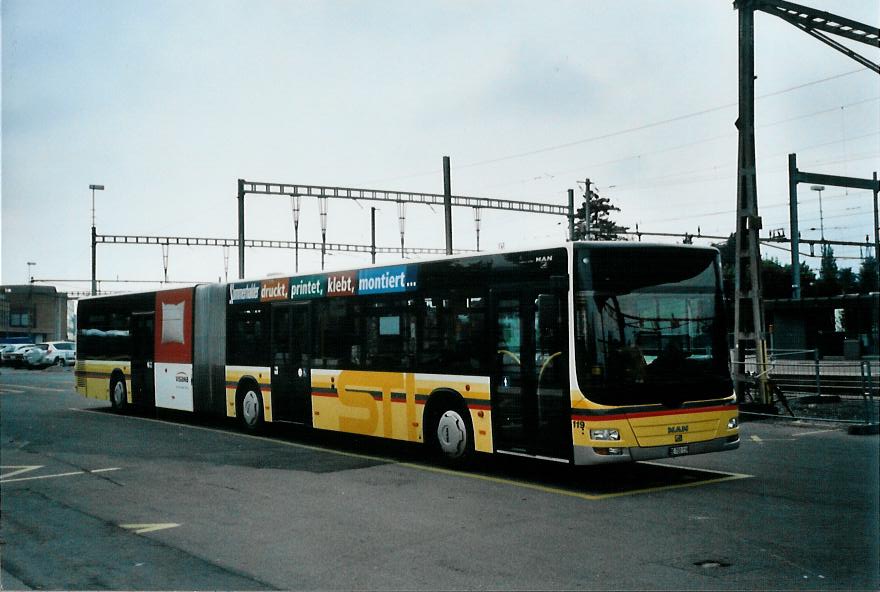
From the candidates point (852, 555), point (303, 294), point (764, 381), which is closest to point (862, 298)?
point (764, 381)

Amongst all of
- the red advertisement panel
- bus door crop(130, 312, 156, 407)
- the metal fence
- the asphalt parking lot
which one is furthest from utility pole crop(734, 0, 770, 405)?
bus door crop(130, 312, 156, 407)

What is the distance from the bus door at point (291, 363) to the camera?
1560 centimetres

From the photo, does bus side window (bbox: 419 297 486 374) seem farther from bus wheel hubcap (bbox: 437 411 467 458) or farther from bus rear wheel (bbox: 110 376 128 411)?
bus rear wheel (bbox: 110 376 128 411)

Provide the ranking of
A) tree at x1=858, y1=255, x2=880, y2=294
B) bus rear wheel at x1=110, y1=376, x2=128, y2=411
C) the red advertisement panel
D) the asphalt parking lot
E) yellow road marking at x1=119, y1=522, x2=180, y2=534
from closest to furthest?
1. the asphalt parking lot
2. yellow road marking at x1=119, y1=522, x2=180, y2=534
3. the red advertisement panel
4. bus rear wheel at x1=110, y1=376, x2=128, y2=411
5. tree at x1=858, y1=255, x2=880, y2=294

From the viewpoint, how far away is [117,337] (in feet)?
74.5

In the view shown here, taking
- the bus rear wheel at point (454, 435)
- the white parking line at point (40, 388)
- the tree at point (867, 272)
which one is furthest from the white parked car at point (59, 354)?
the tree at point (867, 272)

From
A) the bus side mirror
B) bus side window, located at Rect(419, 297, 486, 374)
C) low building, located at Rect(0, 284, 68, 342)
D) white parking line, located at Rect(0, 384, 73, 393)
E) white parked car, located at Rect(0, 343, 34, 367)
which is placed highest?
low building, located at Rect(0, 284, 68, 342)

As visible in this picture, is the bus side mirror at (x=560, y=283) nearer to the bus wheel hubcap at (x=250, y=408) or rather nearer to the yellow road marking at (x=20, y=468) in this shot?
A: the yellow road marking at (x=20, y=468)

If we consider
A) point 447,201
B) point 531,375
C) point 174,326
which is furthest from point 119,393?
point 531,375

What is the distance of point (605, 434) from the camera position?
996 cm

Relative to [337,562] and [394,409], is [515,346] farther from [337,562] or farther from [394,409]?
[337,562]

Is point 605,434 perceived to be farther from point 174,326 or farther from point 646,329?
point 174,326

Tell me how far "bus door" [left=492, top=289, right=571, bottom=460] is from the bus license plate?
47.5 inches

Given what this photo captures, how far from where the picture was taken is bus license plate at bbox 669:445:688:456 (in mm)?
10305
